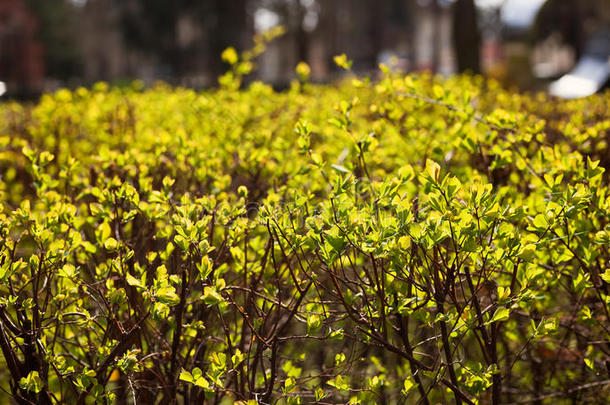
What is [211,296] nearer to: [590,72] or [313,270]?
[313,270]

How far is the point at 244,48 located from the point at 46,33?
1763 cm

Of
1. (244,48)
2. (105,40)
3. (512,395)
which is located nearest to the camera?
(512,395)

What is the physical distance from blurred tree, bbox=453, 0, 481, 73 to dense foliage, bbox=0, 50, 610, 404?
1108cm

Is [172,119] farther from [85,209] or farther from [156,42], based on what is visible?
[156,42]

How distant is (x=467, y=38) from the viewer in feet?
46.8

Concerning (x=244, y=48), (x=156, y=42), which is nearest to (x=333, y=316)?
(x=244, y=48)

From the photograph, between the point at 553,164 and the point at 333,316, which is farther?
the point at 553,164

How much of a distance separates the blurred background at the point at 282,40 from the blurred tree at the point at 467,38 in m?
0.02

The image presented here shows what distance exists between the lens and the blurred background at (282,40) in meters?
16.2

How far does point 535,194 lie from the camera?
2791mm

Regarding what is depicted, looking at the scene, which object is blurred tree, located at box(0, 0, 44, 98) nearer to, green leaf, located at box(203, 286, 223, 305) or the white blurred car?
the white blurred car

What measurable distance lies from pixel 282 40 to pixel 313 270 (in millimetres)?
66184

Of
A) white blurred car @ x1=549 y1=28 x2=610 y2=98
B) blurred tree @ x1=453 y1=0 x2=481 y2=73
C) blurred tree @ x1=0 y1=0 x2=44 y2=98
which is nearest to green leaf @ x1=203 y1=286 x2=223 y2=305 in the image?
blurred tree @ x1=453 y1=0 x2=481 y2=73

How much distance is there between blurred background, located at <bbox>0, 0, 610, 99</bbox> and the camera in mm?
16219
